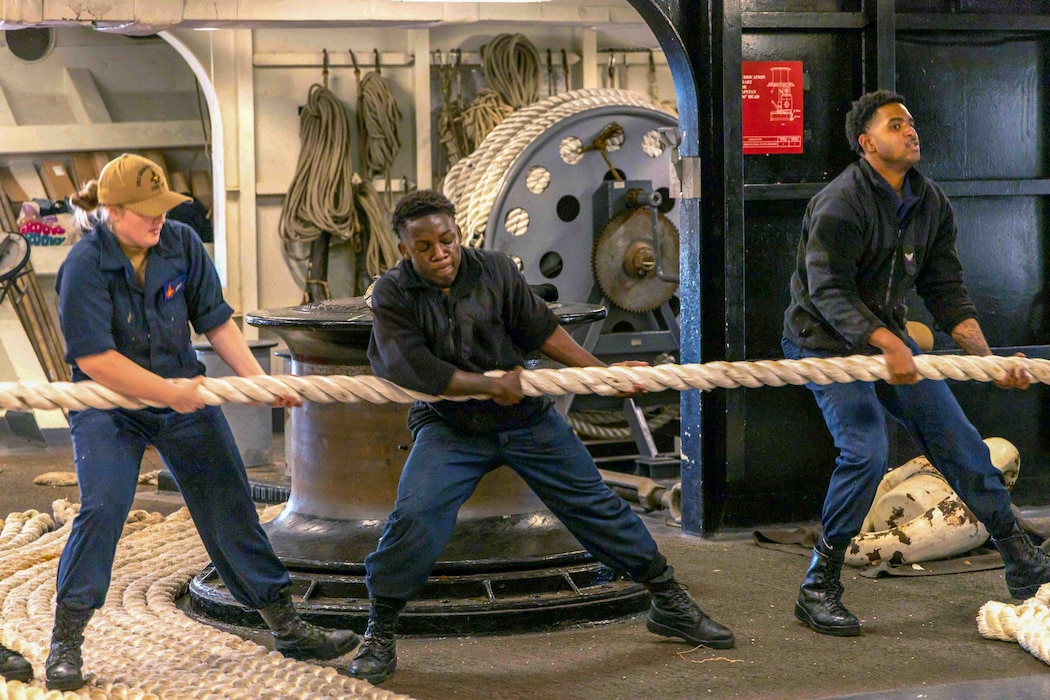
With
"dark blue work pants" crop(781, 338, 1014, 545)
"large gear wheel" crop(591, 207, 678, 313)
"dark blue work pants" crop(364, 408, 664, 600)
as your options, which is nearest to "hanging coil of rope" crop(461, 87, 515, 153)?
"large gear wheel" crop(591, 207, 678, 313)

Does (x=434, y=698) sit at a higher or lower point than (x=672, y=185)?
lower

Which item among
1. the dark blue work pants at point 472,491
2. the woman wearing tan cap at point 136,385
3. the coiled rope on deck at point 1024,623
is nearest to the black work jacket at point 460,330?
the dark blue work pants at point 472,491

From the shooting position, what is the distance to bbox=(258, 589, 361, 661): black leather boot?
4285 mm

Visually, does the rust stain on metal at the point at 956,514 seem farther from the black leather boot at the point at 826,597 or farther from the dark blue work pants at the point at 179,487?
the dark blue work pants at the point at 179,487

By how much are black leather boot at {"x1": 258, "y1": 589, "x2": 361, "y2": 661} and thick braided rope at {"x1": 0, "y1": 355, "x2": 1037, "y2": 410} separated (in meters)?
0.73

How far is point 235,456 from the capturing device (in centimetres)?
414

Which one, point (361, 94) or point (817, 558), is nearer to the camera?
point (817, 558)

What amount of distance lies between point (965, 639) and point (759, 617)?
28.2 inches

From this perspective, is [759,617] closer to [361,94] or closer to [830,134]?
[830,134]

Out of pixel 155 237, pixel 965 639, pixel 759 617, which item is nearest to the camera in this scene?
pixel 155 237

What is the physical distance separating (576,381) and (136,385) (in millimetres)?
1250

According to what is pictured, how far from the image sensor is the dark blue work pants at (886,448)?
180 inches

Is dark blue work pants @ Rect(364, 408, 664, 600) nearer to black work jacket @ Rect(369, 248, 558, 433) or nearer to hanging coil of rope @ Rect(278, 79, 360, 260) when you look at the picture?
black work jacket @ Rect(369, 248, 558, 433)

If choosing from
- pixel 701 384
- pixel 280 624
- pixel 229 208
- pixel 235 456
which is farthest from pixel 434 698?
pixel 229 208
